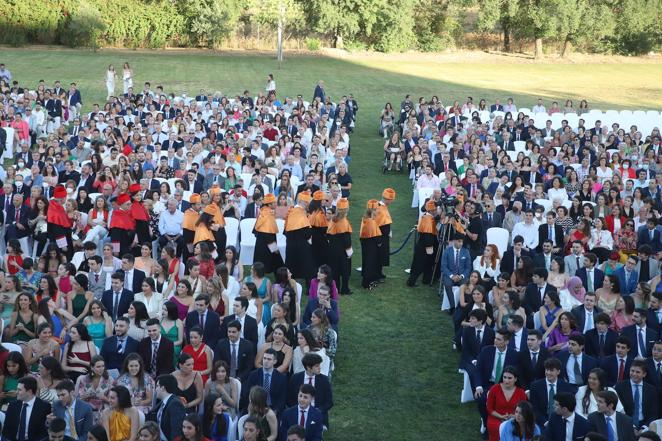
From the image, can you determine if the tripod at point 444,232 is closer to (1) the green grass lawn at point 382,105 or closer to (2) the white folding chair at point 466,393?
(1) the green grass lawn at point 382,105

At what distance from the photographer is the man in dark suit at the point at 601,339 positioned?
873cm

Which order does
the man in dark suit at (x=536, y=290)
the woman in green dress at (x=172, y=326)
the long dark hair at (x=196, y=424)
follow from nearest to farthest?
the long dark hair at (x=196, y=424) < the woman in green dress at (x=172, y=326) < the man in dark suit at (x=536, y=290)

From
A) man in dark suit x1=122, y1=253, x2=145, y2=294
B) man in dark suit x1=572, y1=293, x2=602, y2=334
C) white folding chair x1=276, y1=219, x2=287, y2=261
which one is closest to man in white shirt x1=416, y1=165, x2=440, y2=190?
white folding chair x1=276, y1=219, x2=287, y2=261

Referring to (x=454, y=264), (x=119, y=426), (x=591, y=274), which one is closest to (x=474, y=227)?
(x=454, y=264)

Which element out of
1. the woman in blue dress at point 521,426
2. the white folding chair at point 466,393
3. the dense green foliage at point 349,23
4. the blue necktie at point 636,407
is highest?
the dense green foliage at point 349,23

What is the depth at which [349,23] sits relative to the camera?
4400 centimetres

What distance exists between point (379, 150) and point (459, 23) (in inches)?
1174

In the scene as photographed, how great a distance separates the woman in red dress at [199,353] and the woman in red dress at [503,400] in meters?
2.62

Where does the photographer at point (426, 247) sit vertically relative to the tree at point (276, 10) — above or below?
below

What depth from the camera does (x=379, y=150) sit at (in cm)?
2203

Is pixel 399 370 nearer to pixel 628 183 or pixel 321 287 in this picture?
pixel 321 287

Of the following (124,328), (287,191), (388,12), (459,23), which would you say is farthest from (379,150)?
(459,23)

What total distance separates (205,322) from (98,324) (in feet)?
3.49

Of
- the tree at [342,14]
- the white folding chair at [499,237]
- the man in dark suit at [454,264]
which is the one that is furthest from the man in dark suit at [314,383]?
the tree at [342,14]
